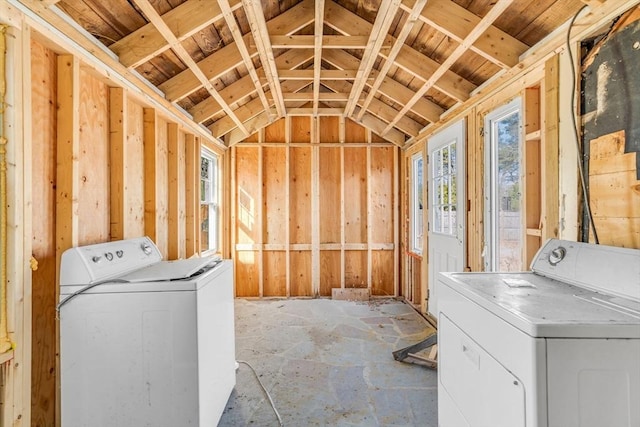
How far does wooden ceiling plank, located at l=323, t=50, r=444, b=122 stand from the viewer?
11.0ft

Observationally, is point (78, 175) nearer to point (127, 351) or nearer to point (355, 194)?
point (127, 351)

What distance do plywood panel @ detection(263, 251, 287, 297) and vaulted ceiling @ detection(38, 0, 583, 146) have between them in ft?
6.60

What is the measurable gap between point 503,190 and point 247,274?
12.3ft

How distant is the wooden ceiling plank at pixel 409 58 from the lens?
8.89 feet

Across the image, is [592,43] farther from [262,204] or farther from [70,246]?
[262,204]

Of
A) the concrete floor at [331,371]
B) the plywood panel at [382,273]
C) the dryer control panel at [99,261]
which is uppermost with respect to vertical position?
the dryer control panel at [99,261]

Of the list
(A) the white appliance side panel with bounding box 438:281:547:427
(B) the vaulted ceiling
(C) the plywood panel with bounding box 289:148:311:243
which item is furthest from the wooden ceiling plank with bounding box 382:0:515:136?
(C) the plywood panel with bounding box 289:148:311:243

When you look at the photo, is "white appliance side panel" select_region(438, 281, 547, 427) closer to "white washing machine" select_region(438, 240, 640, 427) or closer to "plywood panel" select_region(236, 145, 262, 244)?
"white washing machine" select_region(438, 240, 640, 427)

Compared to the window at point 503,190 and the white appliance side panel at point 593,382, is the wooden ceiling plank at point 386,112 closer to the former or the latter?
the window at point 503,190

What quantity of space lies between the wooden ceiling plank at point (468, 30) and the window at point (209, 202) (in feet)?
10.1

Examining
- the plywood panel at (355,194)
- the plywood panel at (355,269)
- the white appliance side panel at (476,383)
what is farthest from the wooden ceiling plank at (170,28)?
the plywood panel at (355,269)

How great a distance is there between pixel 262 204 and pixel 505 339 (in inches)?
165

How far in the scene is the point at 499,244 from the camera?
2605mm

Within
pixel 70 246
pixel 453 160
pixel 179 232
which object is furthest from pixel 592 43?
pixel 179 232
